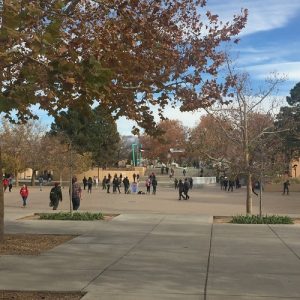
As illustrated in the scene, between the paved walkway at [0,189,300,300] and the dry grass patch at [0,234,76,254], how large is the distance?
0.40 m

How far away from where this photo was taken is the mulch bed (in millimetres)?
6812

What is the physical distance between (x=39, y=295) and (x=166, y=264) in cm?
287

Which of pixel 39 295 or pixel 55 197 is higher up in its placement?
pixel 55 197

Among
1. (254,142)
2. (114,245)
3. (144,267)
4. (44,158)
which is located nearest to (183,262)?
(144,267)

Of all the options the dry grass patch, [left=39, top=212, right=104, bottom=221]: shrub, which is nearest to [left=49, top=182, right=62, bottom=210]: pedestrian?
[left=39, top=212, right=104, bottom=221]: shrub

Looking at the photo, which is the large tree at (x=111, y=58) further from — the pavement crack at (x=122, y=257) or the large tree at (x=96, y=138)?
the large tree at (x=96, y=138)

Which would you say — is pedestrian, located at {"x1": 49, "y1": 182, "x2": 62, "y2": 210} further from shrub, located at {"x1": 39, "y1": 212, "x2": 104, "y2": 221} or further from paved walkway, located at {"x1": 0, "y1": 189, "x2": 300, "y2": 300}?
paved walkway, located at {"x1": 0, "y1": 189, "x2": 300, "y2": 300}

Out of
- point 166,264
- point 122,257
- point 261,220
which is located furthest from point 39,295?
point 261,220

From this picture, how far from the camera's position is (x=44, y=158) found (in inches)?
2277

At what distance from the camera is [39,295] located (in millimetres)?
6988

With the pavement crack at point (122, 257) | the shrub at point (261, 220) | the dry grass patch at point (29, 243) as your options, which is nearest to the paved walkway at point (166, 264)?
the pavement crack at point (122, 257)

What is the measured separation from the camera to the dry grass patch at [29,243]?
35.4 feet

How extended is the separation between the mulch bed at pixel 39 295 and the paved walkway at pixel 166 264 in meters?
0.19

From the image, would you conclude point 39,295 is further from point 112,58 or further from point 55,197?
point 55,197
